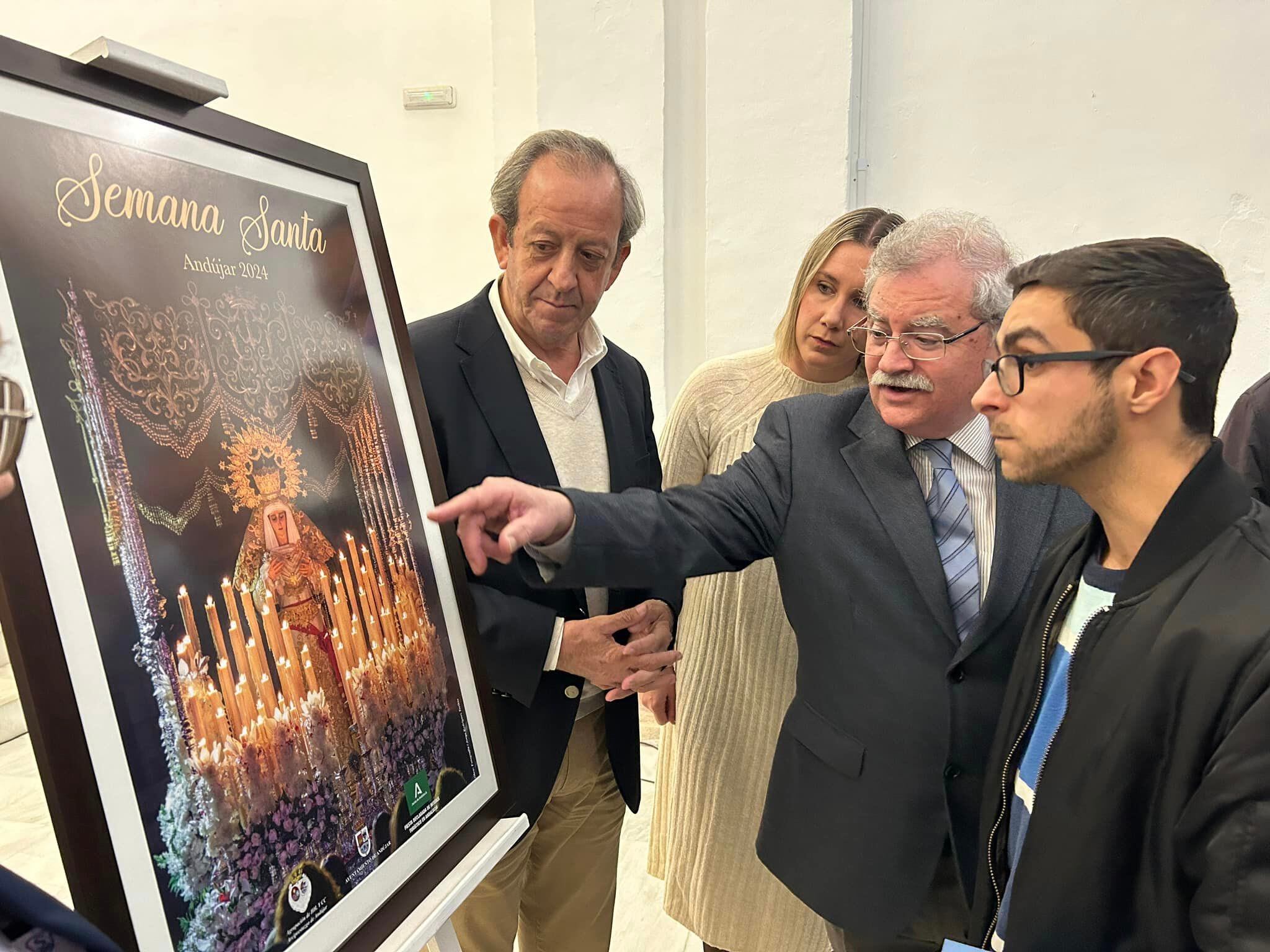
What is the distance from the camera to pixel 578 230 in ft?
4.38

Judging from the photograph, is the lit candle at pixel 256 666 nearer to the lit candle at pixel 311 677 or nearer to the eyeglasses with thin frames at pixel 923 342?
the lit candle at pixel 311 677

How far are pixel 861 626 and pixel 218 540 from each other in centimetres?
91

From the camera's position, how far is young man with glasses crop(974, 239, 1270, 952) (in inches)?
29.9

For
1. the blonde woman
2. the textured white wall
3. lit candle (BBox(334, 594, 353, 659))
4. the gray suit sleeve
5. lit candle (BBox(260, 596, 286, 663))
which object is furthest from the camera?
the textured white wall

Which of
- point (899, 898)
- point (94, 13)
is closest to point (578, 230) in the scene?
point (899, 898)

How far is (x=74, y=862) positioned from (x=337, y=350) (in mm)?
603

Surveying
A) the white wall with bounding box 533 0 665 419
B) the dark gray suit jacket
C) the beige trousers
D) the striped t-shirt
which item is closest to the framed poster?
the dark gray suit jacket

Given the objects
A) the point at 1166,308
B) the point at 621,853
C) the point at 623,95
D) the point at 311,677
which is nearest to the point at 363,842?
the point at 311,677

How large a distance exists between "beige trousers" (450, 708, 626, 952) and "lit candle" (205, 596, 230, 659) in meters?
0.84

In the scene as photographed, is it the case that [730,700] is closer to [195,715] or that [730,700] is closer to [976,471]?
[976,471]

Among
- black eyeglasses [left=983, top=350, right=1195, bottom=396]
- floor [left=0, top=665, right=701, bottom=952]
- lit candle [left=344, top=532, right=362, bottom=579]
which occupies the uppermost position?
black eyeglasses [left=983, top=350, right=1195, bottom=396]

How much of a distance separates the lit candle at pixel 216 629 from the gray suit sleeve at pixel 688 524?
0.48 metres

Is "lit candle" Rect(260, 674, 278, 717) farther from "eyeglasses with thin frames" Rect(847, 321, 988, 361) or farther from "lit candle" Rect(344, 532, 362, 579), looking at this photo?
"eyeglasses with thin frames" Rect(847, 321, 988, 361)

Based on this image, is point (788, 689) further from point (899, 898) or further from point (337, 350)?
point (337, 350)
